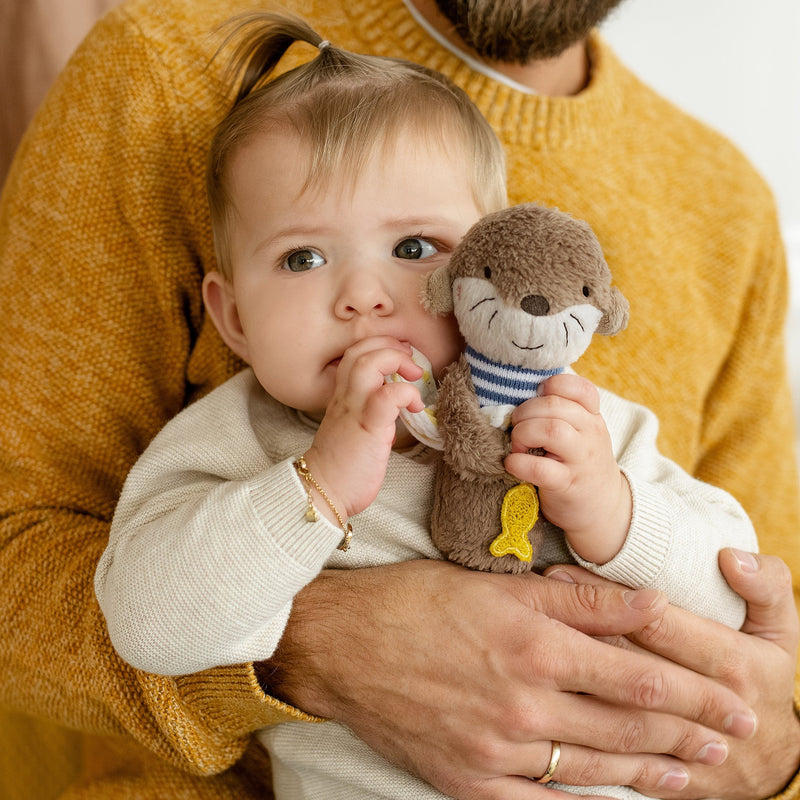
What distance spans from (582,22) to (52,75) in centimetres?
95

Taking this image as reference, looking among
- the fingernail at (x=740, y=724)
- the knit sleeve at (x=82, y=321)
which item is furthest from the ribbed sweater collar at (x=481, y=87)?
the fingernail at (x=740, y=724)

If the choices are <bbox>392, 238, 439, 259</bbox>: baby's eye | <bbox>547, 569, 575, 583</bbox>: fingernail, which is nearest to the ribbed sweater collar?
<bbox>392, 238, 439, 259</bbox>: baby's eye

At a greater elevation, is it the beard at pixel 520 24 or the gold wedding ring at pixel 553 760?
the beard at pixel 520 24

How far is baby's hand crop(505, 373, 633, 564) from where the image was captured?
0.80 m

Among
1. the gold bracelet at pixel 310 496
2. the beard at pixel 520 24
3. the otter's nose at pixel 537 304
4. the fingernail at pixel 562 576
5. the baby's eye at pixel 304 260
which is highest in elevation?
the beard at pixel 520 24

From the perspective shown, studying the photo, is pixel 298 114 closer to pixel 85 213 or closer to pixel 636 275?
pixel 85 213

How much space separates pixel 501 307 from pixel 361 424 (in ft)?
0.59

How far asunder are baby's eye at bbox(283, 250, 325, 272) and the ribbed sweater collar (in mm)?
451

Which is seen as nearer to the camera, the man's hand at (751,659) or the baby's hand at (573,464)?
the baby's hand at (573,464)

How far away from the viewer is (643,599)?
0.90m

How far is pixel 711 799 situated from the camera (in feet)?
3.46

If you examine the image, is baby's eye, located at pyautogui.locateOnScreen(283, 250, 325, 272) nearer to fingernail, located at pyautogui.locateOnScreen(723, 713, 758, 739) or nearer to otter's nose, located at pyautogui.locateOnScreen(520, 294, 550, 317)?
otter's nose, located at pyautogui.locateOnScreen(520, 294, 550, 317)

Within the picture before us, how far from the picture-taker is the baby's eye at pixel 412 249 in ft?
3.03

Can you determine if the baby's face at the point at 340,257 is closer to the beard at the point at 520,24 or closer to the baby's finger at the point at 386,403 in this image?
the baby's finger at the point at 386,403
